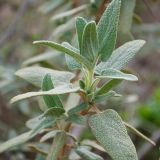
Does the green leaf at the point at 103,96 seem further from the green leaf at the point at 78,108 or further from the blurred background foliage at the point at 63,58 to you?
the blurred background foliage at the point at 63,58

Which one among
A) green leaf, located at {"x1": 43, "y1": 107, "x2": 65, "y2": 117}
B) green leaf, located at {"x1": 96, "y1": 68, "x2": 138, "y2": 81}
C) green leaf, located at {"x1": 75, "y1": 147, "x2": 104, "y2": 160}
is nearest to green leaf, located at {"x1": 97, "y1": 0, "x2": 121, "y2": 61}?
green leaf, located at {"x1": 96, "y1": 68, "x2": 138, "y2": 81}

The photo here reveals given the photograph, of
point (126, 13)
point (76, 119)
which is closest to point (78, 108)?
point (76, 119)

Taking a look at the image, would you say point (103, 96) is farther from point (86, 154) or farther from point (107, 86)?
point (86, 154)

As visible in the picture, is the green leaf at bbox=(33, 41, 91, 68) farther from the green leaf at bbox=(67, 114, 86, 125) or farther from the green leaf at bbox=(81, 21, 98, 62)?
the green leaf at bbox=(67, 114, 86, 125)

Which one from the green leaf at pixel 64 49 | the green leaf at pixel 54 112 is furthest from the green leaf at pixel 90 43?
the green leaf at pixel 54 112

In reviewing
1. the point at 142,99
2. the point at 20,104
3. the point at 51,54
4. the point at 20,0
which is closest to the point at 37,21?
the point at 20,0

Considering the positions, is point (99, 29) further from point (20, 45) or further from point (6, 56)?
point (20, 45)
